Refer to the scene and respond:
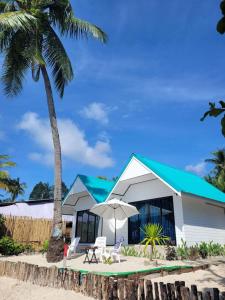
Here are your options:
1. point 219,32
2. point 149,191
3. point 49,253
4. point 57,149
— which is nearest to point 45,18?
point 57,149

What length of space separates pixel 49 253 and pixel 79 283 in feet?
18.6

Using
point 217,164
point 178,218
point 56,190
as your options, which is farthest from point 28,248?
point 217,164

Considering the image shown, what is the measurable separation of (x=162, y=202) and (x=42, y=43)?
34.9 feet

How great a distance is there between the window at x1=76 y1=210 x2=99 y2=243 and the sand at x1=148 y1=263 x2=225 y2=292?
988 cm

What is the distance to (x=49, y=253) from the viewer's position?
37.0ft

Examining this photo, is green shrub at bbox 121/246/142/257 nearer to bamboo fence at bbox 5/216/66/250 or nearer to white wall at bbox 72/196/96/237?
white wall at bbox 72/196/96/237

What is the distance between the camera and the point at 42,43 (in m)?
14.4

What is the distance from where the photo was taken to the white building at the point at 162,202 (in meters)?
Result: 12.6

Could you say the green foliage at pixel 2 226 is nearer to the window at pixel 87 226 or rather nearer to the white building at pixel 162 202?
the white building at pixel 162 202

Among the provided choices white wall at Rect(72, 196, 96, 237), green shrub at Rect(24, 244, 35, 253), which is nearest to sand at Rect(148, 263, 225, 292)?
white wall at Rect(72, 196, 96, 237)

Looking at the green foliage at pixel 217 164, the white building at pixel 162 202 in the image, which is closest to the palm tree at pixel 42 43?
the white building at pixel 162 202

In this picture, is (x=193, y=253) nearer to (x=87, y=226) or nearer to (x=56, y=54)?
(x=87, y=226)

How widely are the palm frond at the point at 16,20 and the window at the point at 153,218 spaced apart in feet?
35.2

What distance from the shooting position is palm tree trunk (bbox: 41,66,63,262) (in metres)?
11.3
